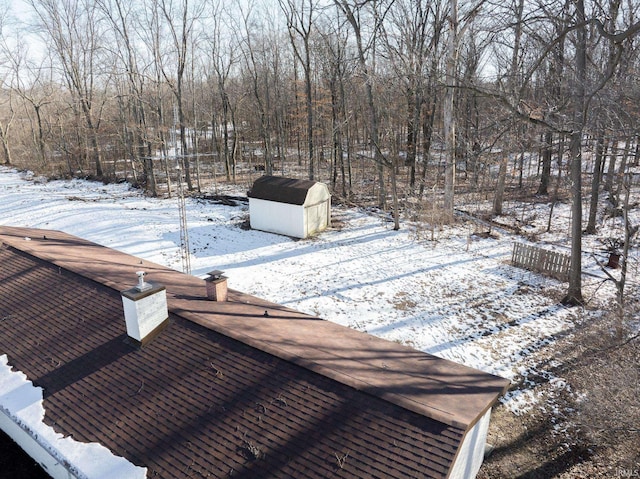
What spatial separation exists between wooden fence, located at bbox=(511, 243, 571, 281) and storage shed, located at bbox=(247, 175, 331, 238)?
30.7 feet

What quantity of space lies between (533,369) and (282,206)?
525 inches

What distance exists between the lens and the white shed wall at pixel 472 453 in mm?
6086

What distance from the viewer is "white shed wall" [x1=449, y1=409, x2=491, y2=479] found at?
6.09m

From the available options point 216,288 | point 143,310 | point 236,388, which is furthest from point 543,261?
point 143,310

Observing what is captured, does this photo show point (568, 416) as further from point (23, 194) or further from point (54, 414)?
point (23, 194)

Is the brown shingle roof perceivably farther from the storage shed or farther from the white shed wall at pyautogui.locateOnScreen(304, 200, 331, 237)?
the white shed wall at pyautogui.locateOnScreen(304, 200, 331, 237)

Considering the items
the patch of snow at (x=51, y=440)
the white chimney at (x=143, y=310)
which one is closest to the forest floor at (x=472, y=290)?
the patch of snow at (x=51, y=440)

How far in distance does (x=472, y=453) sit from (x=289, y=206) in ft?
48.9

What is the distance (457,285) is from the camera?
49.6 ft

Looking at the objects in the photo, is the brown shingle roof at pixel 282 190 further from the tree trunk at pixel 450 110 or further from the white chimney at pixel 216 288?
the white chimney at pixel 216 288

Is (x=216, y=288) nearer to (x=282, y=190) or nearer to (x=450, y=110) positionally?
(x=282, y=190)

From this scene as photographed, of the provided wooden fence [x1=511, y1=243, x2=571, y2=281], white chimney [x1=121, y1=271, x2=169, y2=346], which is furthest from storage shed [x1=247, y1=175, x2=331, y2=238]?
white chimney [x1=121, y1=271, x2=169, y2=346]

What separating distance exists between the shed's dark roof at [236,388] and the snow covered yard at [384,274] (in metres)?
4.39

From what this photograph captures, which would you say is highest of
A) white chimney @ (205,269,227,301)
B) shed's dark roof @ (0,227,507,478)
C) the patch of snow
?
white chimney @ (205,269,227,301)
